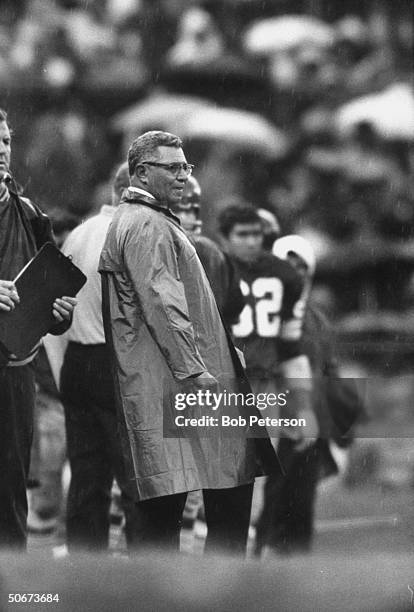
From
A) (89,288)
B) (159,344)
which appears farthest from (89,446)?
(159,344)

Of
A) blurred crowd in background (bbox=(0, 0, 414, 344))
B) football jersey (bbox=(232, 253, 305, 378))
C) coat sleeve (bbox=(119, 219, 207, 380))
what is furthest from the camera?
blurred crowd in background (bbox=(0, 0, 414, 344))

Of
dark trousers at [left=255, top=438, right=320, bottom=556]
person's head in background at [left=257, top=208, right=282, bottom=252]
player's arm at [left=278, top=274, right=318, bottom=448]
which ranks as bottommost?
dark trousers at [left=255, top=438, right=320, bottom=556]

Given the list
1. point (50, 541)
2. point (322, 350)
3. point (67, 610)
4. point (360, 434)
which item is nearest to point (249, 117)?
point (322, 350)

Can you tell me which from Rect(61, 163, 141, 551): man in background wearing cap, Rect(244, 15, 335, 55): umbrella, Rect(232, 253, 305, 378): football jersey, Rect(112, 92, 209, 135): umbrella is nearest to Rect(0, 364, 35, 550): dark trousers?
Rect(61, 163, 141, 551): man in background wearing cap

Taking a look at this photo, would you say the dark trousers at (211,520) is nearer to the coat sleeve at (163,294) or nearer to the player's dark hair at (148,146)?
the coat sleeve at (163,294)

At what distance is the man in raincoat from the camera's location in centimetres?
356

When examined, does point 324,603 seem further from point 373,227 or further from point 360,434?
point 373,227

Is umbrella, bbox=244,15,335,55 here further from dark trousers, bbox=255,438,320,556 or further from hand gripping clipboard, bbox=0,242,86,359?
hand gripping clipboard, bbox=0,242,86,359

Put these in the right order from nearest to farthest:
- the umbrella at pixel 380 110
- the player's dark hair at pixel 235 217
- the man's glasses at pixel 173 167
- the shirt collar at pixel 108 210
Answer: the man's glasses at pixel 173 167, the shirt collar at pixel 108 210, the player's dark hair at pixel 235 217, the umbrella at pixel 380 110

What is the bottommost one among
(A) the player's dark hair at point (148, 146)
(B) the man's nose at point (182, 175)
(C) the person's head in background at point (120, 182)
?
(C) the person's head in background at point (120, 182)

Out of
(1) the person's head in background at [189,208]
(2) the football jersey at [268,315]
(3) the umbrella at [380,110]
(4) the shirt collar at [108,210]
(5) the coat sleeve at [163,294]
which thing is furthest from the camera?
(3) the umbrella at [380,110]

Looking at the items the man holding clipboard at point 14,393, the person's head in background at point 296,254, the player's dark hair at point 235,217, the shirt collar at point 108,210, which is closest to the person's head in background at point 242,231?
the player's dark hair at point 235,217

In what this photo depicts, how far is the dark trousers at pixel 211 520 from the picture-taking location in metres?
3.70

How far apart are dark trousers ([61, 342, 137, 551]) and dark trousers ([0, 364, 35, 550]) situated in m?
0.56
